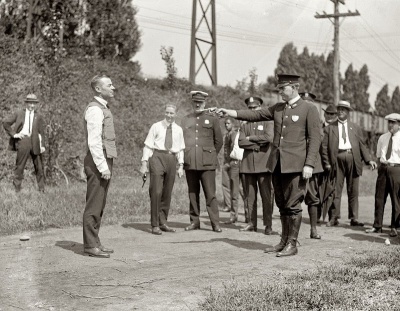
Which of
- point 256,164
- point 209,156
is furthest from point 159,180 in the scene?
point 256,164

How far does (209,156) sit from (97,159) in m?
3.03

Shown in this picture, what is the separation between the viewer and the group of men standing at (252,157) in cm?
796

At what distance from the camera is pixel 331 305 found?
5.28m

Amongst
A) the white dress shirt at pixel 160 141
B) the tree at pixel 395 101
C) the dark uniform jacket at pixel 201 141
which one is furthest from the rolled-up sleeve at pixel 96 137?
the tree at pixel 395 101

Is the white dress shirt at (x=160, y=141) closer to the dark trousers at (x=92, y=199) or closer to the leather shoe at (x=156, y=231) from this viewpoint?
the leather shoe at (x=156, y=231)

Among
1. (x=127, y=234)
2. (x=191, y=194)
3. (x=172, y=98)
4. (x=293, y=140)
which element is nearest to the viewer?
(x=293, y=140)

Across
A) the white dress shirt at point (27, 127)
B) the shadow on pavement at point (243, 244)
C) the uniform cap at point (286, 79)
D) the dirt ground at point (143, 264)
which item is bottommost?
the dirt ground at point (143, 264)

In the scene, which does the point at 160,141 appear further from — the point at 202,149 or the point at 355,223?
the point at 355,223

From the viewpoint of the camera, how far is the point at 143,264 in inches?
289

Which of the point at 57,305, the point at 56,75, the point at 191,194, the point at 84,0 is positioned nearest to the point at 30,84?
the point at 56,75

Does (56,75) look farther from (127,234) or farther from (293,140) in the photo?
(293,140)

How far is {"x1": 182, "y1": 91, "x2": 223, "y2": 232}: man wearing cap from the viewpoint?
1041 centimetres

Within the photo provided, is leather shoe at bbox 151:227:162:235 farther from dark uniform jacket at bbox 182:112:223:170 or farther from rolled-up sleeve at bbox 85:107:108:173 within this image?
rolled-up sleeve at bbox 85:107:108:173

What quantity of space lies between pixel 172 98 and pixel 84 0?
592cm
